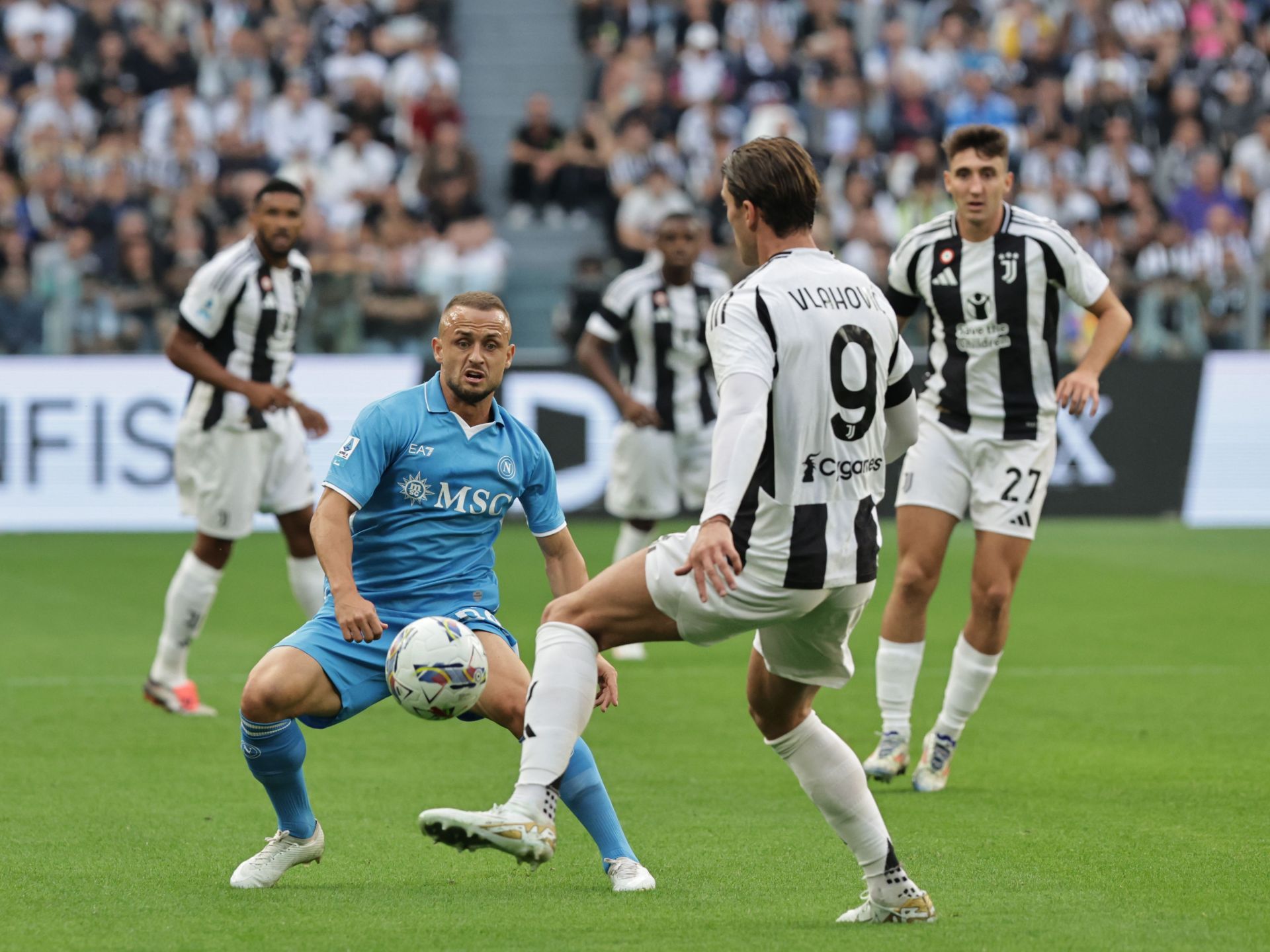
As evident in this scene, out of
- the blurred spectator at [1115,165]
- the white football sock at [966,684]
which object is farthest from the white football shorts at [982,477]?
the blurred spectator at [1115,165]

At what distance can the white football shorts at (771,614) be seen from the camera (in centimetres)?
454

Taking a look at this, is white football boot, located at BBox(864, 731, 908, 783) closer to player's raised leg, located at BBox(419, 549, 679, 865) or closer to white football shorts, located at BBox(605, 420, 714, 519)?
player's raised leg, located at BBox(419, 549, 679, 865)

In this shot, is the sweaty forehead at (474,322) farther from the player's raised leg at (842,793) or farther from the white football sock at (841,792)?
the white football sock at (841,792)

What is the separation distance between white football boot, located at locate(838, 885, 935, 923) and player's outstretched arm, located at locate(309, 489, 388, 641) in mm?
1505

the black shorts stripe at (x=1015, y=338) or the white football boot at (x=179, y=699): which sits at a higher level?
→ the black shorts stripe at (x=1015, y=338)

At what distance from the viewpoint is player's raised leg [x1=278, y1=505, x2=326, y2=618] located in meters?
9.16

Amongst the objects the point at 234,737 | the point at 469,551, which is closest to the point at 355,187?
the point at 234,737

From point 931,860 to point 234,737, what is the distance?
3.50m

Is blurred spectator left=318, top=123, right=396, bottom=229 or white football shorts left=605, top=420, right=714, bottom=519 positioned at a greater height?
blurred spectator left=318, top=123, right=396, bottom=229

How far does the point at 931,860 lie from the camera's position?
566cm

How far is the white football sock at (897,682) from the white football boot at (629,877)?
81.1 inches

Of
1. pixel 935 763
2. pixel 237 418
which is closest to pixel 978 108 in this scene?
pixel 237 418

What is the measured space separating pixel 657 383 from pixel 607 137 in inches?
379

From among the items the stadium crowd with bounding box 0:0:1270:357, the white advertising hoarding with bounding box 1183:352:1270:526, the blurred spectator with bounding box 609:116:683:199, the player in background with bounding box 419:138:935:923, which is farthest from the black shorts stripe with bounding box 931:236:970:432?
the blurred spectator with bounding box 609:116:683:199
